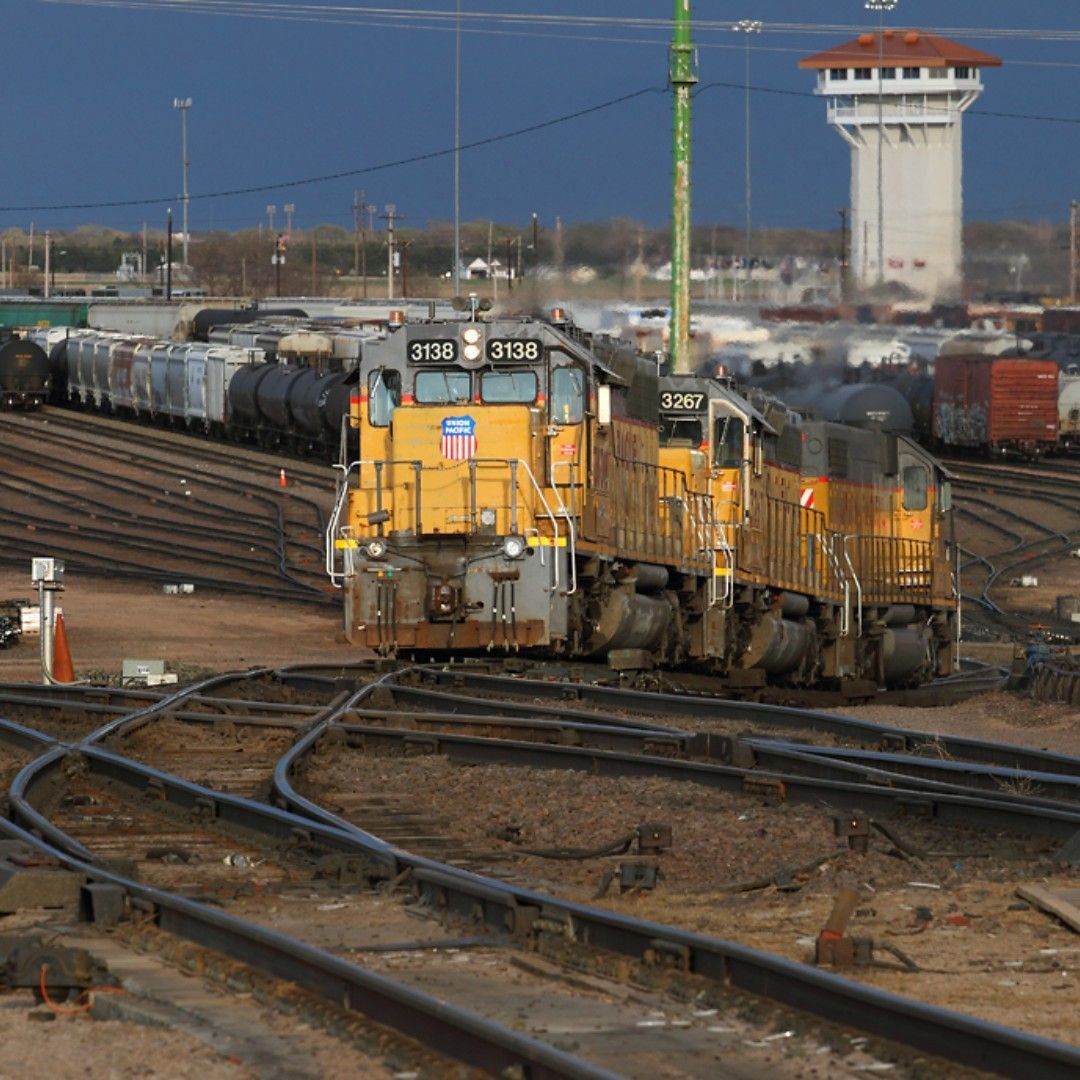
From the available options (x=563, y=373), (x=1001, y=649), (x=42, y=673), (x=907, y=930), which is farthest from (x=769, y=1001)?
(x=1001, y=649)

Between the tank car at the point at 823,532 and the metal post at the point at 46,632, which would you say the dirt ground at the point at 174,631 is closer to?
the metal post at the point at 46,632

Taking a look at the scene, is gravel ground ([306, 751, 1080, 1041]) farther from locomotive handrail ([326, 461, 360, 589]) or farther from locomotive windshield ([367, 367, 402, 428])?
locomotive windshield ([367, 367, 402, 428])

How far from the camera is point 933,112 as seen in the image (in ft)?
415

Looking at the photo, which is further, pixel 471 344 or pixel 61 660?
pixel 61 660

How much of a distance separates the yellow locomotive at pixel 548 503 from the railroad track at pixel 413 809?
96 cm

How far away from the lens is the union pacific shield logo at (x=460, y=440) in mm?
20750

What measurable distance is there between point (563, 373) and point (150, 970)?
1356 centimetres

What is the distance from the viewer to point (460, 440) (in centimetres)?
2075

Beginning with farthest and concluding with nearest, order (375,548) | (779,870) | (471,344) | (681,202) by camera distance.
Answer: (681,202) → (471,344) → (375,548) → (779,870)

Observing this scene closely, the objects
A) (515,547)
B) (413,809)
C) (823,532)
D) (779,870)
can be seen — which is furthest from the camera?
(823,532)

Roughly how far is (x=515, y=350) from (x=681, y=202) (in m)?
8.52

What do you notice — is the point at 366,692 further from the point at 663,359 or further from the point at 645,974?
the point at 645,974

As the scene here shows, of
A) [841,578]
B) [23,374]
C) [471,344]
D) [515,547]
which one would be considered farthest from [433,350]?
[23,374]

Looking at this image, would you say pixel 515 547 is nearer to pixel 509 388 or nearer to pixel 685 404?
pixel 509 388
